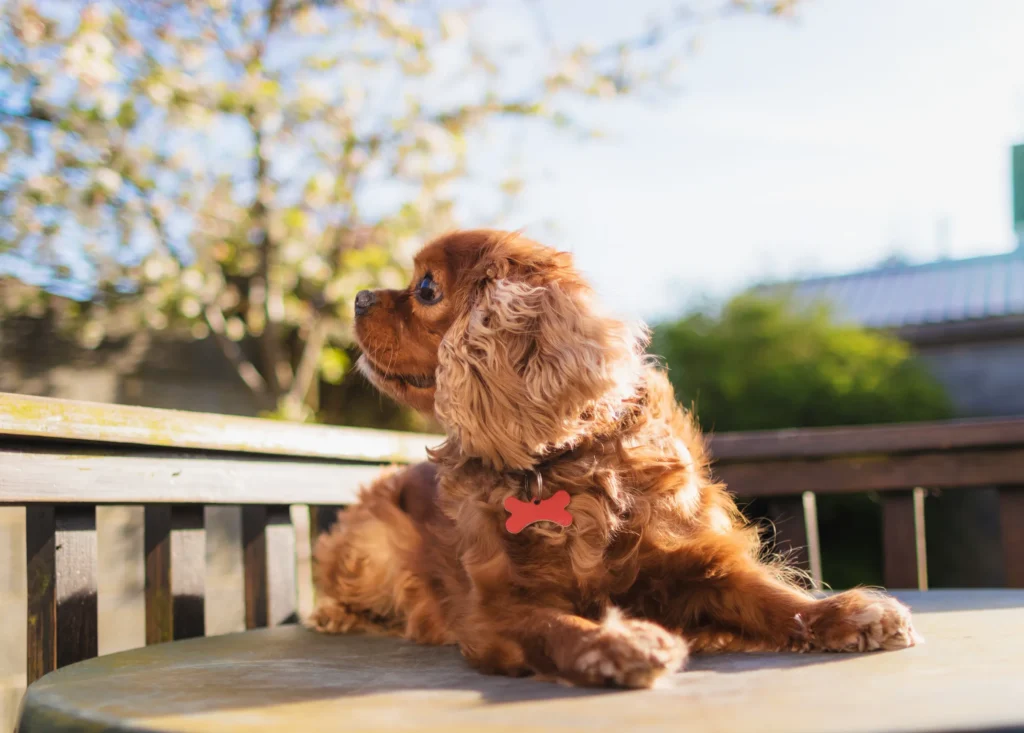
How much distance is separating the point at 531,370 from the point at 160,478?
88cm

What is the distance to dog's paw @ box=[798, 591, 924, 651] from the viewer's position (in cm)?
146

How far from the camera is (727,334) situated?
24.0ft

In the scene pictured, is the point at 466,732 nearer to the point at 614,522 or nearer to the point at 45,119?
the point at 614,522

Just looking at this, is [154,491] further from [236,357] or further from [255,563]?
[236,357]

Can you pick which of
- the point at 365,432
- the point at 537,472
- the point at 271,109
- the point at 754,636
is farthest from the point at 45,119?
the point at 754,636

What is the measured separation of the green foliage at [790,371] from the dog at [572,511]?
492 centimetres

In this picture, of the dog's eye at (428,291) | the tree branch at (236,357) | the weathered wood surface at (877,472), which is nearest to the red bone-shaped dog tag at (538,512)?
the dog's eye at (428,291)

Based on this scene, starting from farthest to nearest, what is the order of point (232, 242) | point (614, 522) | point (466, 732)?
1. point (232, 242)
2. point (614, 522)
3. point (466, 732)

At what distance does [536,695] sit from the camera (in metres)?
1.19

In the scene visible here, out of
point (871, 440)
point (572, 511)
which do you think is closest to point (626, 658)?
point (572, 511)

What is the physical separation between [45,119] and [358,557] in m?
3.92

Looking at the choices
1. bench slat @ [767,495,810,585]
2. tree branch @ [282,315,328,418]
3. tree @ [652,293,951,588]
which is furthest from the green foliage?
bench slat @ [767,495,810,585]

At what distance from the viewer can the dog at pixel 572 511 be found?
1.46 meters

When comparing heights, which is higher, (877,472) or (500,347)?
(500,347)
